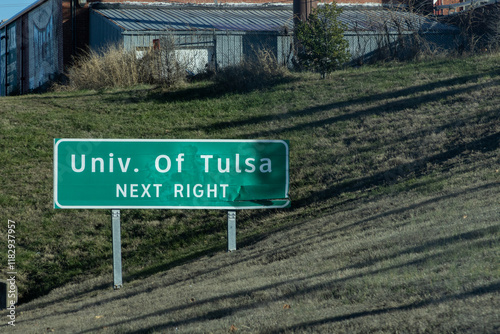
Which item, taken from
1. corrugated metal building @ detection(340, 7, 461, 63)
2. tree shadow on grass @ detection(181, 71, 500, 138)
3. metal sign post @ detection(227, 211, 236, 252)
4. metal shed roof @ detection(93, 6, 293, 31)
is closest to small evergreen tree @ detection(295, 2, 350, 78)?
corrugated metal building @ detection(340, 7, 461, 63)

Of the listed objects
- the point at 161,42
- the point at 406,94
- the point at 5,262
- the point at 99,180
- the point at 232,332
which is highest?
the point at 161,42

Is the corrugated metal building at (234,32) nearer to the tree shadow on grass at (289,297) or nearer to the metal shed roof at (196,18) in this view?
the metal shed roof at (196,18)

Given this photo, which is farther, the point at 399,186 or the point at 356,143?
the point at 356,143

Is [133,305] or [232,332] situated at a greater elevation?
[232,332]

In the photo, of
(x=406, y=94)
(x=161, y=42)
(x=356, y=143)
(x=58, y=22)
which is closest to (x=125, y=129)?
(x=161, y=42)

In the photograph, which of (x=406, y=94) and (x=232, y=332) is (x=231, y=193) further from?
(x=406, y=94)

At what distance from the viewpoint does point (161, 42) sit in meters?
20.7

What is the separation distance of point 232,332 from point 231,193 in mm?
4135

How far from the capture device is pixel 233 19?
27.9 metres

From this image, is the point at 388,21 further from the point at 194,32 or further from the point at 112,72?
the point at 112,72

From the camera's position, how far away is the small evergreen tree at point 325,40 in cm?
1936

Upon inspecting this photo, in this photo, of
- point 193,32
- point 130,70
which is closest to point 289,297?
point 130,70

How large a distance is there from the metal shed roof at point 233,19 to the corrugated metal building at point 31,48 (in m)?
2.62

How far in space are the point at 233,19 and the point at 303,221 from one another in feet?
60.8
